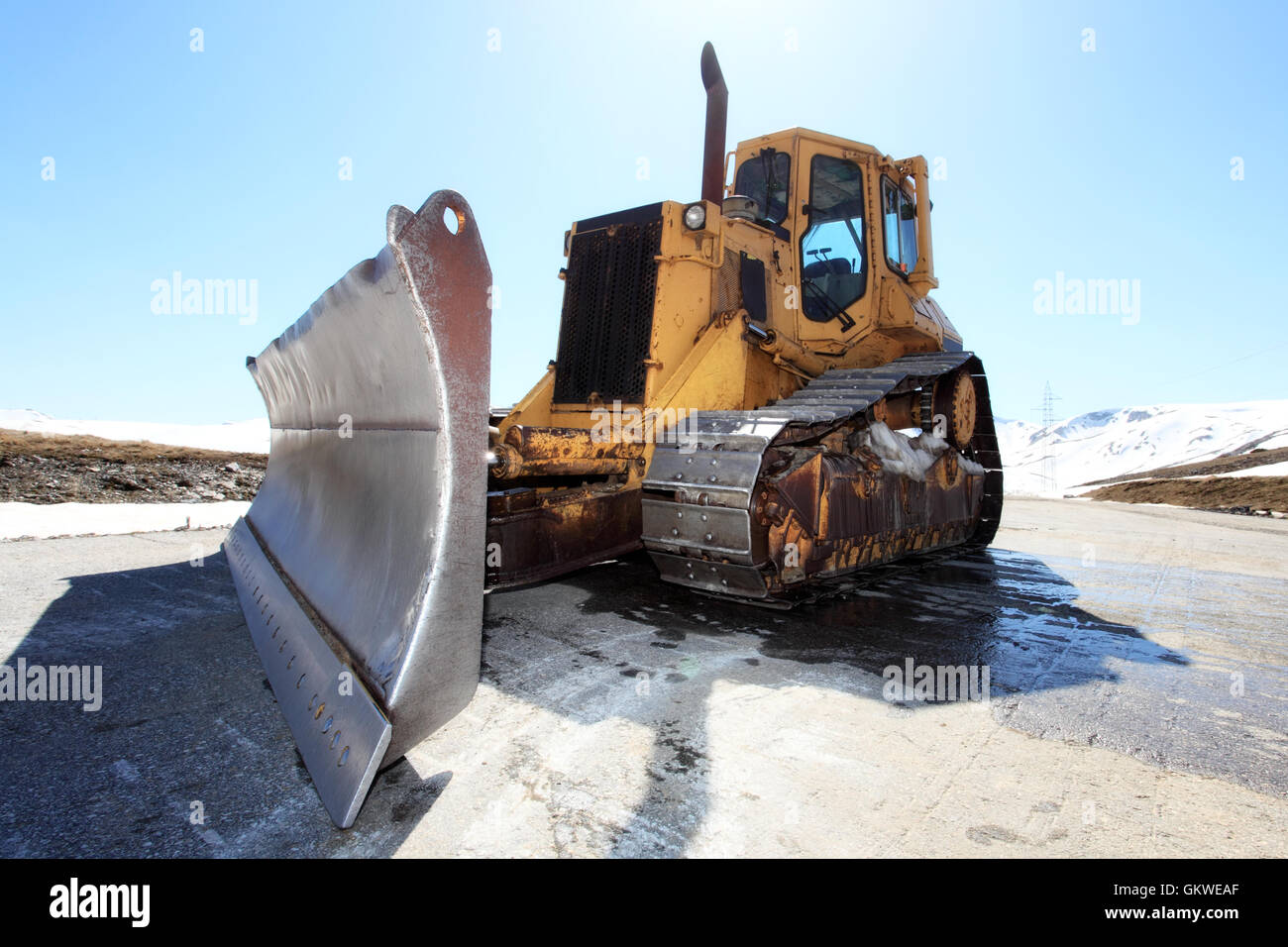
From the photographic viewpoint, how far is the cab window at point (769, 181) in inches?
223

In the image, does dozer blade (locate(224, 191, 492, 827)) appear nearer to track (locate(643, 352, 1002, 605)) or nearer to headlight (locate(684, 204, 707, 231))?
track (locate(643, 352, 1002, 605))

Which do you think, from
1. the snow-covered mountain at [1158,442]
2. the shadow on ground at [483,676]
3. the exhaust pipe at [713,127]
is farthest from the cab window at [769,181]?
the snow-covered mountain at [1158,442]

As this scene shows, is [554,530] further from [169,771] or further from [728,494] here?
[169,771]

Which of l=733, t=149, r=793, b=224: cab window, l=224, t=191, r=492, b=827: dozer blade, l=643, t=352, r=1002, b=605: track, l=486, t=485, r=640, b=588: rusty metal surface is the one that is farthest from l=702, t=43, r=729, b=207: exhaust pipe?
l=224, t=191, r=492, b=827: dozer blade

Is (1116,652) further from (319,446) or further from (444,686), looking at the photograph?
(319,446)

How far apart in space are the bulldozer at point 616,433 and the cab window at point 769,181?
0.07 ft

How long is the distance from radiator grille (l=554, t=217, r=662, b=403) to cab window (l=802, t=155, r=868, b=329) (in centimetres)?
162

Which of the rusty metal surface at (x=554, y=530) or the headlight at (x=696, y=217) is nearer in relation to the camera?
the rusty metal surface at (x=554, y=530)

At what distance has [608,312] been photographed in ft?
15.6

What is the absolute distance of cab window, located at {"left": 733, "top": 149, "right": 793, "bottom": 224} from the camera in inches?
223

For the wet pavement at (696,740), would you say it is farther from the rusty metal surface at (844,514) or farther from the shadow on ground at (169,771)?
the rusty metal surface at (844,514)
